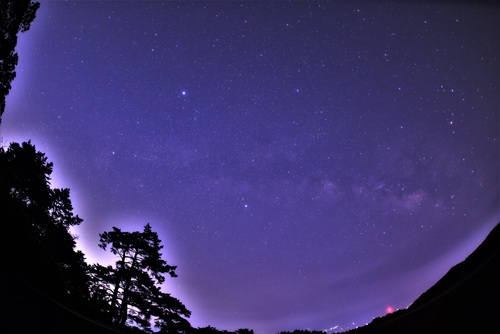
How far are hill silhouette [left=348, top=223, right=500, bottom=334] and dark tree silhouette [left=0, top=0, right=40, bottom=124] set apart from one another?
39.5 ft

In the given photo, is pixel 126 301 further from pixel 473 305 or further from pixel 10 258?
pixel 473 305

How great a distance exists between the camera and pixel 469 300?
2.56 m

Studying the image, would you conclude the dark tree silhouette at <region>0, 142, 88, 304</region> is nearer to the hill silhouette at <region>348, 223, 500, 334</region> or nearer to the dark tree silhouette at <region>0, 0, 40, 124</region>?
the dark tree silhouette at <region>0, 0, 40, 124</region>

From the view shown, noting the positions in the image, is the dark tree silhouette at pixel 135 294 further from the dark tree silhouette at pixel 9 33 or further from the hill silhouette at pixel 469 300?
the hill silhouette at pixel 469 300

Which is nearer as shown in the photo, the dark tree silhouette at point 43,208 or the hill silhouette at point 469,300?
the hill silhouette at point 469,300

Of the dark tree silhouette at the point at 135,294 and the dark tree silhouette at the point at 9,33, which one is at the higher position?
the dark tree silhouette at the point at 9,33

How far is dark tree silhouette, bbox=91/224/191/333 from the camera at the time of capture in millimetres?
17547

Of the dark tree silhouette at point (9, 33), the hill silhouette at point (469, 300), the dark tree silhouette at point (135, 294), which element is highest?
the dark tree silhouette at point (9, 33)

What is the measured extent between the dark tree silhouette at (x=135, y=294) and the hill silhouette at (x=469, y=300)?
17.7m

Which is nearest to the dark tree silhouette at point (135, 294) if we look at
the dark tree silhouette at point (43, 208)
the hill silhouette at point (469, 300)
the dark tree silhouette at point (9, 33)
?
the dark tree silhouette at point (43, 208)

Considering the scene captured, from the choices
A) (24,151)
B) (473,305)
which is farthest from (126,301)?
(473,305)

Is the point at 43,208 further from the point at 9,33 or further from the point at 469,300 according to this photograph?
the point at 469,300

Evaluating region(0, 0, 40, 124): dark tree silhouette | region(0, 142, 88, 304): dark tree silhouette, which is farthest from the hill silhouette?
region(0, 142, 88, 304): dark tree silhouette

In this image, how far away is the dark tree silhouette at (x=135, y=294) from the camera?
17.5m
